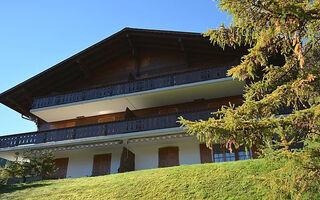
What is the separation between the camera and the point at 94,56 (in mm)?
23656

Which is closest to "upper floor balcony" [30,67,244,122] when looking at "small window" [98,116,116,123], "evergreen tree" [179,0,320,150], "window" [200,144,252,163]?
"small window" [98,116,116,123]

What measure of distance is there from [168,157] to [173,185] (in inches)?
258

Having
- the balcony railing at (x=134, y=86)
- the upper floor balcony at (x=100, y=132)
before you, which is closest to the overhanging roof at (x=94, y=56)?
the balcony railing at (x=134, y=86)

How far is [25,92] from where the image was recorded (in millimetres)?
23797

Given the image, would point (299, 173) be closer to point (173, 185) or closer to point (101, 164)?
point (173, 185)

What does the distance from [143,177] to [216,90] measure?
26.9 feet

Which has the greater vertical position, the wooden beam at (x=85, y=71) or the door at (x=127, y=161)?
the wooden beam at (x=85, y=71)

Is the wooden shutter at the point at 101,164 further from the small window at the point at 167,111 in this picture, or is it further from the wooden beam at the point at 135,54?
the wooden beam at the point at 135,54

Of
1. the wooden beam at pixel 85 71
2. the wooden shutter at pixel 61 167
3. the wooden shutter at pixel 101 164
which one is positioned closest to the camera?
the wooden shutter at pixel 101 164

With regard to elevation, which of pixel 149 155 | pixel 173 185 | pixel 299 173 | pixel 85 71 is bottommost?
pixel 299 173

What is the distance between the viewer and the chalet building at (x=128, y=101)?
17969mm

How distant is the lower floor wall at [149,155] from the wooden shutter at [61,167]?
0.53 feet

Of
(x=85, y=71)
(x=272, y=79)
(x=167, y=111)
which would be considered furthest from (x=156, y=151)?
(x=272, y=79)

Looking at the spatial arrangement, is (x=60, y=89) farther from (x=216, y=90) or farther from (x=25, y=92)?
(x=216, y=90)
